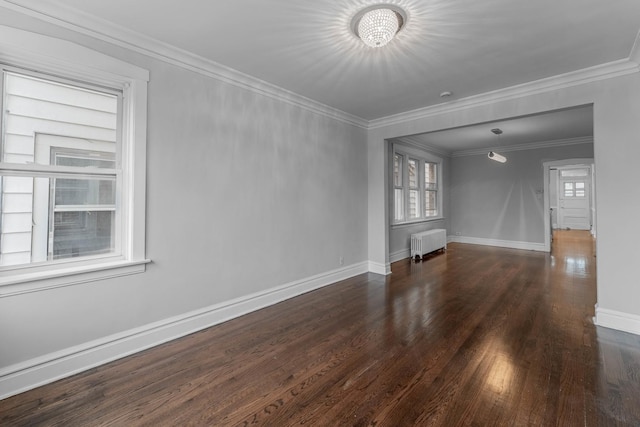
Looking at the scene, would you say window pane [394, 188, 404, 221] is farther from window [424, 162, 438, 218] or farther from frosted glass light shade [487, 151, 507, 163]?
frosted glass light shade [487, 151, 507, 163]

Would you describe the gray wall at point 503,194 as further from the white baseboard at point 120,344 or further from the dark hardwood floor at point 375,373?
the white baseboard at point 120,344

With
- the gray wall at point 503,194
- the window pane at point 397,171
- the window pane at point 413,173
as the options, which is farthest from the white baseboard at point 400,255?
the gray wall at point 503,194

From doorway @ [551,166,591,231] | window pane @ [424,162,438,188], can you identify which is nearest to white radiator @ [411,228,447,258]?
window pane @ [424,162,438,188]

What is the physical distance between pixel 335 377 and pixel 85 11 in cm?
325

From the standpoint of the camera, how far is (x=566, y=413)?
1686 mm

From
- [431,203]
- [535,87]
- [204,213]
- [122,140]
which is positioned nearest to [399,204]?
[431,203]

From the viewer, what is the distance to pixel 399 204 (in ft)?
21.0

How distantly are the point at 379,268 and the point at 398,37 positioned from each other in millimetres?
3486

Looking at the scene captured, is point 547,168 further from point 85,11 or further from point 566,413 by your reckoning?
point 85,11

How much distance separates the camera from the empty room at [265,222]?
1.89 metres

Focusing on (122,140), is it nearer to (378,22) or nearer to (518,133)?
(378,22)

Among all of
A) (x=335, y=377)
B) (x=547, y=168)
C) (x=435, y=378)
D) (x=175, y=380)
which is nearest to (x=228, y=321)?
(x=175, y=380)

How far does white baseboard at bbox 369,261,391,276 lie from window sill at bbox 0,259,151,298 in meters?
3.49

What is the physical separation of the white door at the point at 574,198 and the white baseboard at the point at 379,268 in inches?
416
